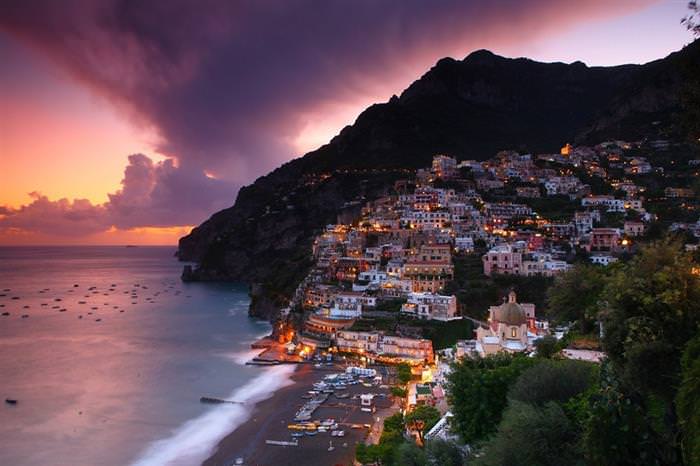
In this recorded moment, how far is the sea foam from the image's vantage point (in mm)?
26469

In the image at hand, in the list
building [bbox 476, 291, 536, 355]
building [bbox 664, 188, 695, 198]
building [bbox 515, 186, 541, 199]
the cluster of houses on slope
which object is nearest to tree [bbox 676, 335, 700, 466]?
building [bbox 476, 291, 536, 355]

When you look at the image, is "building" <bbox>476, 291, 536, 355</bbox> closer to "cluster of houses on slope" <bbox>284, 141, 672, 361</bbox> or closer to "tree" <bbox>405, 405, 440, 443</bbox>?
"cluster of houses on slope" <bbox>284, 141, 672, 361</bbox>

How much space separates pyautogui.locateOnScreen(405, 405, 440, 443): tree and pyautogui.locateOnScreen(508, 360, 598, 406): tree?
1008 cm

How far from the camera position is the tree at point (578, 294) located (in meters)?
21.7

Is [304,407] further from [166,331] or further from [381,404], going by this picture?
[166,331]

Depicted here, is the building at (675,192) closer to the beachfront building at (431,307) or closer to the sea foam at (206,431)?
the beachfront building at (431,307)

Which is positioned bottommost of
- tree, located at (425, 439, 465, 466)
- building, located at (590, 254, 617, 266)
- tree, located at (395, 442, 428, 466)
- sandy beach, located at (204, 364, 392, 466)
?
sandy beach, located at (204, 364, 392, 466)

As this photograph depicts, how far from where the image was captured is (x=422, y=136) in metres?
141

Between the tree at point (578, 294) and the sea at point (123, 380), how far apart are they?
→ 18873 mm

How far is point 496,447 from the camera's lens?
36.9 ft

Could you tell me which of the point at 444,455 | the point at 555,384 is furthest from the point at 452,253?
the point at 555,384

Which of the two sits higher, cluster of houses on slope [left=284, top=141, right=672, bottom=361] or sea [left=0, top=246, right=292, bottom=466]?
cluster of houses on slope [left=284, top=141, right=672, bottom=361]

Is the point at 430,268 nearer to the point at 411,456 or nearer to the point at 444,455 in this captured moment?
the point at 411,456

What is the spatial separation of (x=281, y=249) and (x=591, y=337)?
10223cm
